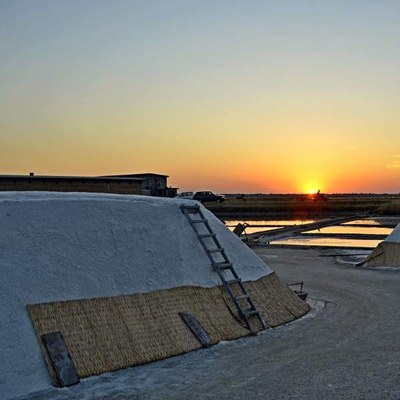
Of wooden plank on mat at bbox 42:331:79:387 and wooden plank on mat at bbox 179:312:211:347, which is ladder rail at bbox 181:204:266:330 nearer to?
wooden plank on mat at bbox 179:312:211:347

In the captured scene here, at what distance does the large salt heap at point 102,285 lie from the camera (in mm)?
11719

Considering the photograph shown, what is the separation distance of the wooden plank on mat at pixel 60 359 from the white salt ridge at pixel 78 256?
9.2 inches

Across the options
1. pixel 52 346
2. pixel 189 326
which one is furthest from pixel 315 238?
pixel 52 346

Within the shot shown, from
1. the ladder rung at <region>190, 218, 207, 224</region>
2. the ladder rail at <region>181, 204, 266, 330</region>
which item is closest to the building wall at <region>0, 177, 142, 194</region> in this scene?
the ladder rail at <region>181, 204, 266, 330</region>

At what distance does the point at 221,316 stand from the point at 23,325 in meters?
5.59

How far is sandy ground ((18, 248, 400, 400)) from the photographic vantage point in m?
10.7

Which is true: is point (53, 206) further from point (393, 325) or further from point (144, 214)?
point (393, 325)

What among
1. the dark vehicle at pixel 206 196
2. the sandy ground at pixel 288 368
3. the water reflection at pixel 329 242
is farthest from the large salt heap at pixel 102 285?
the dark vehicle at pixel 206 196

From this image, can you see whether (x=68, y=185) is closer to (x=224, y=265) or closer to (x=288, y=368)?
(x=224, y=265)

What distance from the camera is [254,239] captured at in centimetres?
4669

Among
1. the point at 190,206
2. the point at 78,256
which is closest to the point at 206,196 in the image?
the point at 190,206

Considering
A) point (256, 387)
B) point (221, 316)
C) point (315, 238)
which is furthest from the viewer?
point (315, 238)

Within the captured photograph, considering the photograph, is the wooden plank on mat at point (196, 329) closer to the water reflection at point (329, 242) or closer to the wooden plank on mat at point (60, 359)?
the wooden plank on mat at point (60, 359)

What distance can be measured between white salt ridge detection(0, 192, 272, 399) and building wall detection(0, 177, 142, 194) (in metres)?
6.68
